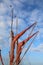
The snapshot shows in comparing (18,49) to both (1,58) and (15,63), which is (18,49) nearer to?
(15,63)

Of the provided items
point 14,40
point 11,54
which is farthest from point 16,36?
point 11,54

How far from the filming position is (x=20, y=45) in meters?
76.6

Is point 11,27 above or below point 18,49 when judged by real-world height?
above

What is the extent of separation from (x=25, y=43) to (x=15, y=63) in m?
7.01

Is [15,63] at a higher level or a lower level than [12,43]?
lower

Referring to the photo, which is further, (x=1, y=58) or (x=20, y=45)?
(x=1, y=58)

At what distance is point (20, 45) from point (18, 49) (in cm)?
144

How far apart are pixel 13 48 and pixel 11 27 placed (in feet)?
22.6

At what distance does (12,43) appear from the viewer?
7519cm

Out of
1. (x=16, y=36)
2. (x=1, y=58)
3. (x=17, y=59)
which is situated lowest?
(x=1, y=58)

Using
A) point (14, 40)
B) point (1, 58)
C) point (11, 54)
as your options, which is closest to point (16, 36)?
point (14, 40)

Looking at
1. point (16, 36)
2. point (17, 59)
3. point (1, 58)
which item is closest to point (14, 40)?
point (16, 36)

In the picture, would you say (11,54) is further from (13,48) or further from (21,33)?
(21,33)

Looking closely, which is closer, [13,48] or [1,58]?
[13,48]
